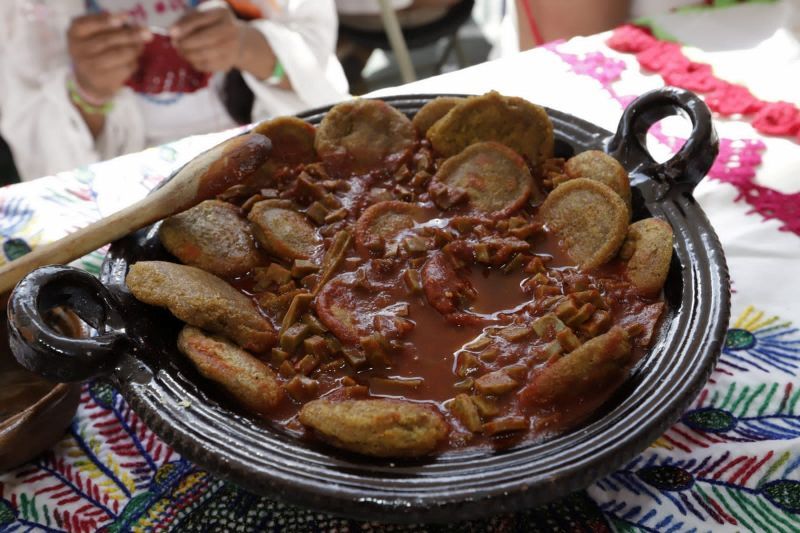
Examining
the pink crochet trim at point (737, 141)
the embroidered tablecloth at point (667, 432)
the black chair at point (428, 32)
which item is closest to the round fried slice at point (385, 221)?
the embroidered tablecloth at point (667, 432)

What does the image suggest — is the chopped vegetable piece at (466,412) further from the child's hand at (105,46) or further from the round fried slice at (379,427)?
the child's hand at (105,46)

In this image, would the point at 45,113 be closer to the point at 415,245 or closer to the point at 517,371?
the point at 415,245

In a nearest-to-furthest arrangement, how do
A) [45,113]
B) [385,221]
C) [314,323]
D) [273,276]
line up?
1. [314,323]
2. [273,276]
3. [385,221]
4. [45,113]

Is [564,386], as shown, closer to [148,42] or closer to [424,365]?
[424,365]

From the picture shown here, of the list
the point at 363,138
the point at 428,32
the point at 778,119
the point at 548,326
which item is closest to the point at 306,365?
the point at 548,326

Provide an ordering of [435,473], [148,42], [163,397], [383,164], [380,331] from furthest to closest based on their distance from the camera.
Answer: [148,42], [383,164], [380,331], [163,397], [435,473]

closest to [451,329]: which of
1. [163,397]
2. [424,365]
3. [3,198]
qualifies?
[424,365]
